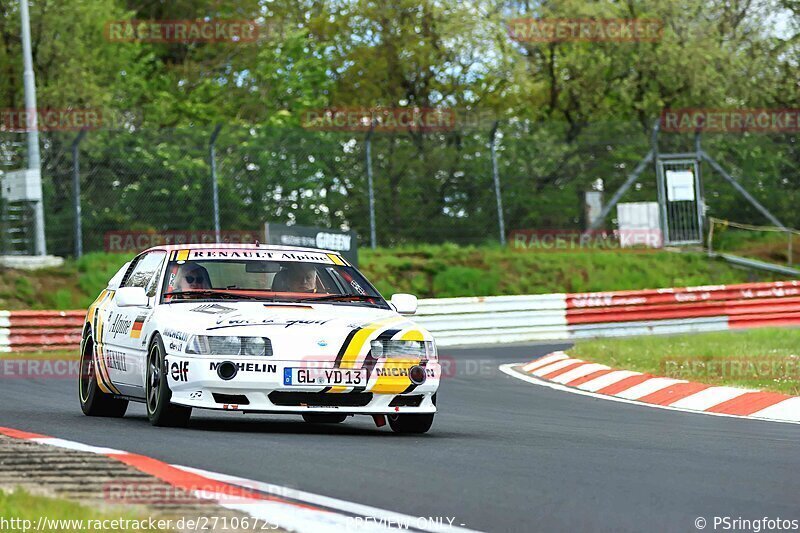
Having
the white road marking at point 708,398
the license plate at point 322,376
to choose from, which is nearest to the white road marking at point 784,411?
the white road marking at point 708,398

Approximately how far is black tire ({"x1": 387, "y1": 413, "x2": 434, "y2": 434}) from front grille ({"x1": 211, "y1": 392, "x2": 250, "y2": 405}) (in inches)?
48.9

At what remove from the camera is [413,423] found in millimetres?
10055

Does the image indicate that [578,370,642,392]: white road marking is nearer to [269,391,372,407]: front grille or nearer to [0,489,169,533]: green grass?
[269,391,372,407]: front grille

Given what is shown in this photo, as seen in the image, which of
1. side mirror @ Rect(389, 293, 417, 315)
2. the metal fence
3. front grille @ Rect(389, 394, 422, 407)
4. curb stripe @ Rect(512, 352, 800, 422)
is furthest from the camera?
the metal fence

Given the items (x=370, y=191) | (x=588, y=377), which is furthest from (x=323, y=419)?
(x=370, y=191)

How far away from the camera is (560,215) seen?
105 ft

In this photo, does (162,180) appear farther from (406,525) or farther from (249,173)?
(406,525)

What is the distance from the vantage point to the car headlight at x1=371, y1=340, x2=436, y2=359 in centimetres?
957

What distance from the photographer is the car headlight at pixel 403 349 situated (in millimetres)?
9570

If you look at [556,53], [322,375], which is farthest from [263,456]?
[556,53]

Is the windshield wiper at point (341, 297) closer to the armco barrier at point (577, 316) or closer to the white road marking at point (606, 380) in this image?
the white road marking at point (606, 380)

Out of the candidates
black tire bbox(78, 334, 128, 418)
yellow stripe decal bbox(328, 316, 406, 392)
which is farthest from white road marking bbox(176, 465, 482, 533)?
black tire bbox(78, 334, 128, 418)

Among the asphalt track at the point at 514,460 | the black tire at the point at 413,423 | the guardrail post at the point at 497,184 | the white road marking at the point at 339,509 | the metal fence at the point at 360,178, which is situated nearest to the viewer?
the white road marking at the point at 339,509

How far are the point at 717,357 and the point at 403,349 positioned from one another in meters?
7.26
